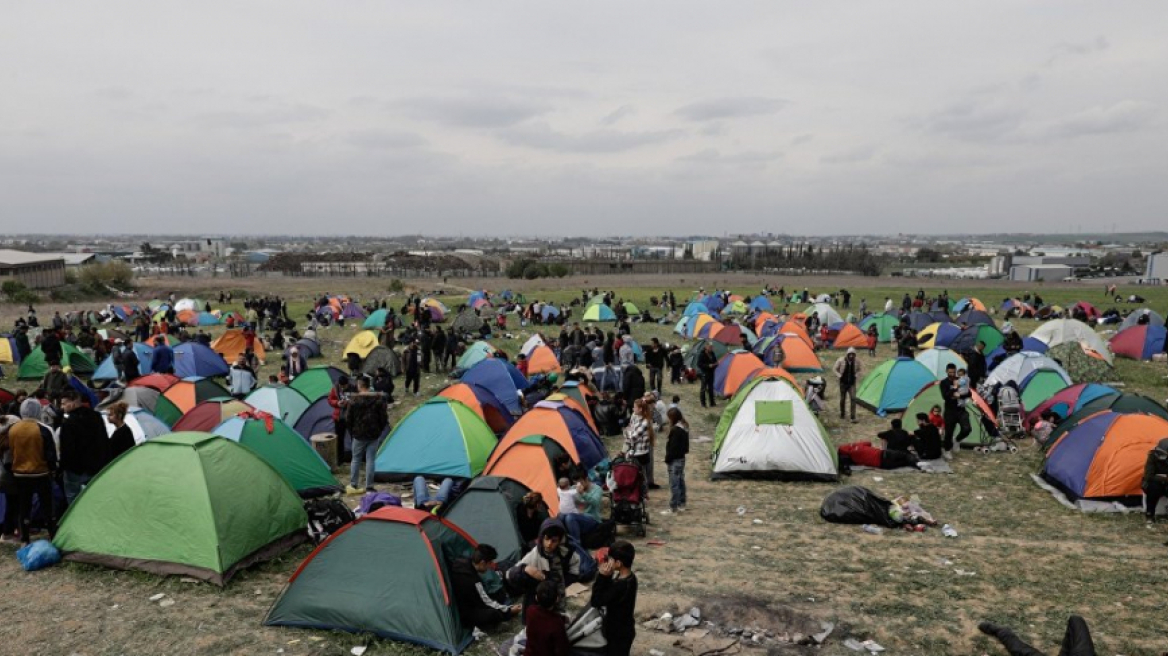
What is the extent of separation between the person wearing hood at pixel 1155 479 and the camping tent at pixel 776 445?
398cm

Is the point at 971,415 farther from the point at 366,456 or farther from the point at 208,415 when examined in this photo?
the point at 208,415

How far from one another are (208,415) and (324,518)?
4816 millimetres

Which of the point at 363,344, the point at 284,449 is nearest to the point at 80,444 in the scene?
the point at 284,449

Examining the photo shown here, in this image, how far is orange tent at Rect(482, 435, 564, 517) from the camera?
9.21 m

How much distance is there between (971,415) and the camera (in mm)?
13312

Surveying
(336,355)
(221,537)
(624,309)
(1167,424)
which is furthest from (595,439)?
(624,309)

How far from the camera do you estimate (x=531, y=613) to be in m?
5.18

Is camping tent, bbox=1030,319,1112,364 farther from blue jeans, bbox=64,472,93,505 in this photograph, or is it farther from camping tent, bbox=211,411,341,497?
blue jeans, bbox=64,472,93,505

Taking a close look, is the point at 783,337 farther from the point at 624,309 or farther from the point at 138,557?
the point at 138,557

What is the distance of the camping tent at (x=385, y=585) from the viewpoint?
250 inches

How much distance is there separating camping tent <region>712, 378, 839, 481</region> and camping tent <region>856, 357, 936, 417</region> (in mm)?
5295

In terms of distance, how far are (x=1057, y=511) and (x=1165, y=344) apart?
17.3 metres

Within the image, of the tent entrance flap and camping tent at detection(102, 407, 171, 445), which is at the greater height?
the tent entrance flap

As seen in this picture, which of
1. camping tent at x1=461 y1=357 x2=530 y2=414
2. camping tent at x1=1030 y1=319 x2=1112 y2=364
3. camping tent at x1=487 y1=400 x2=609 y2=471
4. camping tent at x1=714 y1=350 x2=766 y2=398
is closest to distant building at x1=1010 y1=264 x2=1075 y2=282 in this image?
camping tent at x1=1030 y1=319 x2=1112 y2=364
